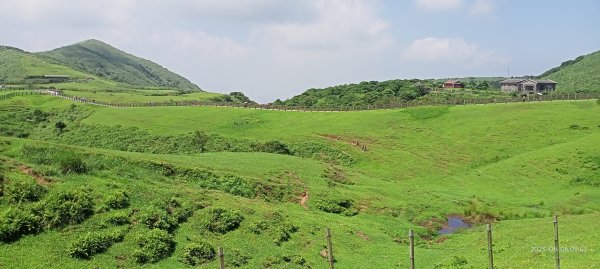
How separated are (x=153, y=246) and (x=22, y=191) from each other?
7.43 m

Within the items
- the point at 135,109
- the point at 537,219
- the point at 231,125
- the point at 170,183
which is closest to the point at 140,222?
the point at 170,183

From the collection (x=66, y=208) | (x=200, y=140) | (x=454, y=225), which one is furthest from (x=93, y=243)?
(x=200, y=140)

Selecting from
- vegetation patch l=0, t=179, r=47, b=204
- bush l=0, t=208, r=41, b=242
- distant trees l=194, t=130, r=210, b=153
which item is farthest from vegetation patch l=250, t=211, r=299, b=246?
distant trees l=194, t=130, r=210, b=153

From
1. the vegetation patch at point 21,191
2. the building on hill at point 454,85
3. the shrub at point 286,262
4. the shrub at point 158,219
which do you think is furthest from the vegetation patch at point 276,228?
the building on hill at point 454,85

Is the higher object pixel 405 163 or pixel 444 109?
pixel 444 109

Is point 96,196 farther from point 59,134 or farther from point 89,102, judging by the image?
point 89,102

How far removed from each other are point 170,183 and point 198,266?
11901mm

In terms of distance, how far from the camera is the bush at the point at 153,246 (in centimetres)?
2384

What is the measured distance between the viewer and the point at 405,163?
210ft

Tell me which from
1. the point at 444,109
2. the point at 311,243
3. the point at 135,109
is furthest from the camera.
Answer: the point at 135,109

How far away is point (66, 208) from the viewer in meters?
25.2

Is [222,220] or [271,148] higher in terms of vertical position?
[271,148]

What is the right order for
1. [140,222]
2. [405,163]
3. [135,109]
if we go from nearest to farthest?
[140,222]
[405,163]
[135,109]

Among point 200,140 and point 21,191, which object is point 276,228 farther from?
point 200,140
